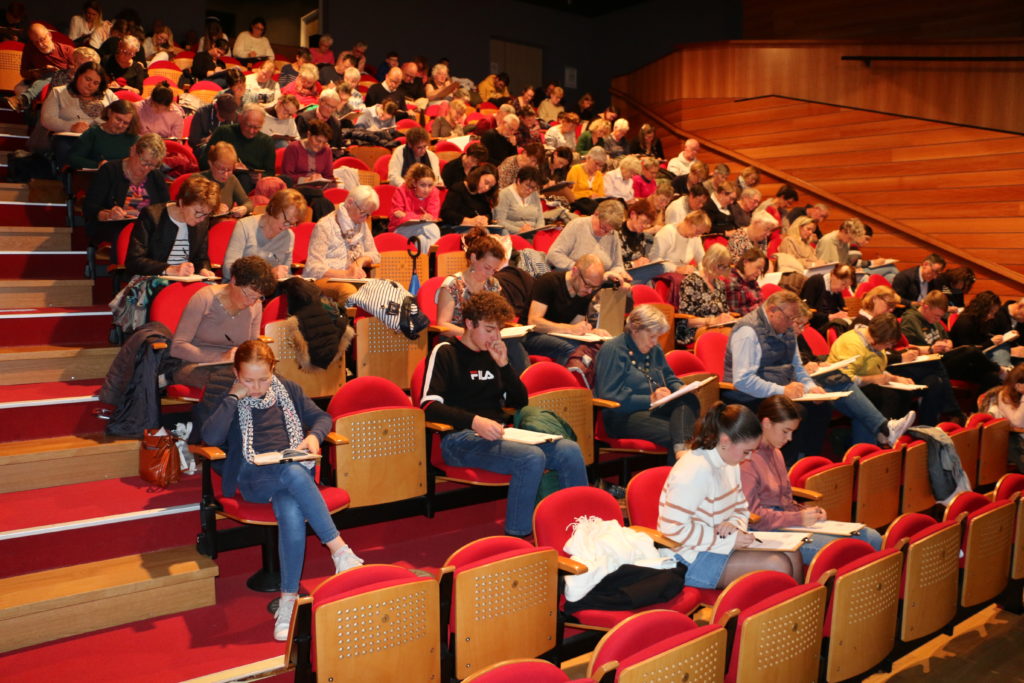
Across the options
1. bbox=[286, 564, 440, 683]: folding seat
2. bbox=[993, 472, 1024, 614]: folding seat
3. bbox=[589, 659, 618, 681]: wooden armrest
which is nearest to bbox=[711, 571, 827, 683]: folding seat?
bbox=[589, 659, 618, 681]: wooden armrest

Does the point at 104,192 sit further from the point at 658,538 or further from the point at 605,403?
the point at 658,538

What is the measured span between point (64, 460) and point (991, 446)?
13.7ft

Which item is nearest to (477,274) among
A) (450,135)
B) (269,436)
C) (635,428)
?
(635,428)

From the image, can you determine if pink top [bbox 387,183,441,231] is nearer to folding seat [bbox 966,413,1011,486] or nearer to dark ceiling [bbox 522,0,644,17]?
folding seat [bbox 966,413,1011,486]

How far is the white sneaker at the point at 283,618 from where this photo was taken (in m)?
2.47

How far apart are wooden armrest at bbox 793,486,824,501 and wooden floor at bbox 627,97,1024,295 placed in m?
4.88

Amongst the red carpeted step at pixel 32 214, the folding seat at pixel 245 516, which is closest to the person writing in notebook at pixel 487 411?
the folding seat at pixel 245 516

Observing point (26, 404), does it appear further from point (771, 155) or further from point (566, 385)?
point (771, 155)

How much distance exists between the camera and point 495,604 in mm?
2221

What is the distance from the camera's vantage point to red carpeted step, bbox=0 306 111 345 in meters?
3.69

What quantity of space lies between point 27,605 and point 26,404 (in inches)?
40.0

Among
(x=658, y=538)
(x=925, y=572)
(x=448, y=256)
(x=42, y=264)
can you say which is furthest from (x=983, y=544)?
(x=42, y=264)

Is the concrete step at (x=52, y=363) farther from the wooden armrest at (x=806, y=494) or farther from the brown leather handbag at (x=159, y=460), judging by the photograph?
the wooden armrest at (x=806, y=494)

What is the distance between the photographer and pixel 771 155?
9.22 m
